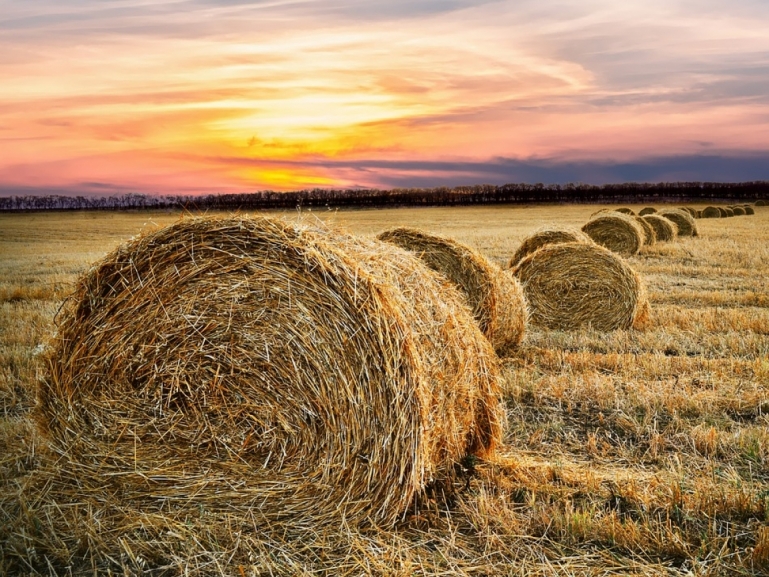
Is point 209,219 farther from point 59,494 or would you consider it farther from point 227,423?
point 59,494

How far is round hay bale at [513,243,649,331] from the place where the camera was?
10.0 m

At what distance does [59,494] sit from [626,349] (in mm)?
6392

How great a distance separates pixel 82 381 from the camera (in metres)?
4.93

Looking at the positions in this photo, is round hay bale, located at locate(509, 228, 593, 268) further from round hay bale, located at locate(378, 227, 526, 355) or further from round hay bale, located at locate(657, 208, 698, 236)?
round hay bale, located at locate(657, 208, 698, 236)

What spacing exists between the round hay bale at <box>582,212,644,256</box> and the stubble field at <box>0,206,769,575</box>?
387 inches

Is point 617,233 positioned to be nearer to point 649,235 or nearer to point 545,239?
point 649,235

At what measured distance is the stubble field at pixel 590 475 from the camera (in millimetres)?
3842

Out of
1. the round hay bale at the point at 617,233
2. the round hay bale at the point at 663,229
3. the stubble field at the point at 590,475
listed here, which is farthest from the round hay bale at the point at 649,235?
the stubble field at the point at 590,475

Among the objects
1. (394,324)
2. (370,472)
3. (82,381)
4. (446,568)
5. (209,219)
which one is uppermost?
(209,219)

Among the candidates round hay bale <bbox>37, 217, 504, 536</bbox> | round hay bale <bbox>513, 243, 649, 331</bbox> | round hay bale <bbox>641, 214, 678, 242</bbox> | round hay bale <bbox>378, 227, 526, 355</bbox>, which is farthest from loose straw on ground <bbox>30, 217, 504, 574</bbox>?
round hay bale <bbox>641, 214, 678, 242</bbox>

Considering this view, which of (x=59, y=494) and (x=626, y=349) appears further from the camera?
(x=626, y=349)

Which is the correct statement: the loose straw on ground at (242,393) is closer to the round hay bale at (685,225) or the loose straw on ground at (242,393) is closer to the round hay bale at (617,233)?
the round hay bale at (617,233)

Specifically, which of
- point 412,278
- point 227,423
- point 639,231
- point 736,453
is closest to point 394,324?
point 412,278

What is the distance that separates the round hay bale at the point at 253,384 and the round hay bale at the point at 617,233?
1502 cm
